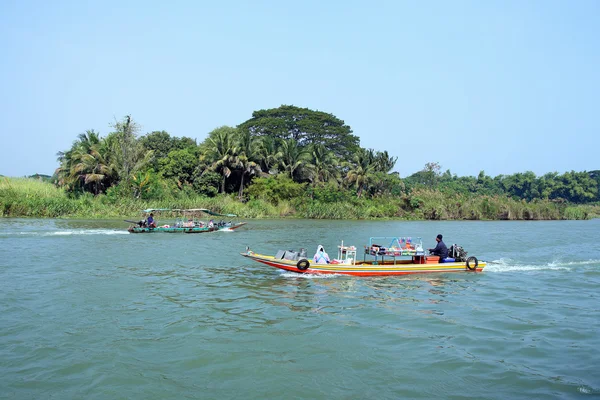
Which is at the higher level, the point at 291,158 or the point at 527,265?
the point at 291,158

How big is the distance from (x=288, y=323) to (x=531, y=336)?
221 inches

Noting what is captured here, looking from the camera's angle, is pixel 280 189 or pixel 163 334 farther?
pixel 280 189

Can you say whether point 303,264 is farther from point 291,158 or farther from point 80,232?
point 291,158

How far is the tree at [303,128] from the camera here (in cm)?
6225

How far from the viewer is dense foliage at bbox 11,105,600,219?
153ft

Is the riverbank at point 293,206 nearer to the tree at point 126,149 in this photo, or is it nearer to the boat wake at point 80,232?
the tree at point 126,149

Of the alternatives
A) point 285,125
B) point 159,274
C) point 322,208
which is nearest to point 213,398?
point 159,274

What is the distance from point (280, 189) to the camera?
165ft

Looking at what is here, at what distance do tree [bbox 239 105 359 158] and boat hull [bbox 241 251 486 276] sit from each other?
45.3 meters

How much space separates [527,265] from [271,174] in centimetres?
3676

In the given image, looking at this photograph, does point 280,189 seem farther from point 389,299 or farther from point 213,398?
Answer: point 213,398

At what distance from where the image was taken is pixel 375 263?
17.9 metres

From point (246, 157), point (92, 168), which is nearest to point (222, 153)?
point (246, 157)

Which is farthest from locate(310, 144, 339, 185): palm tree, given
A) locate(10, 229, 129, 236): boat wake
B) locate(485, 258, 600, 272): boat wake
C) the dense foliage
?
locate(485, 258, 600, 272): boat wake
